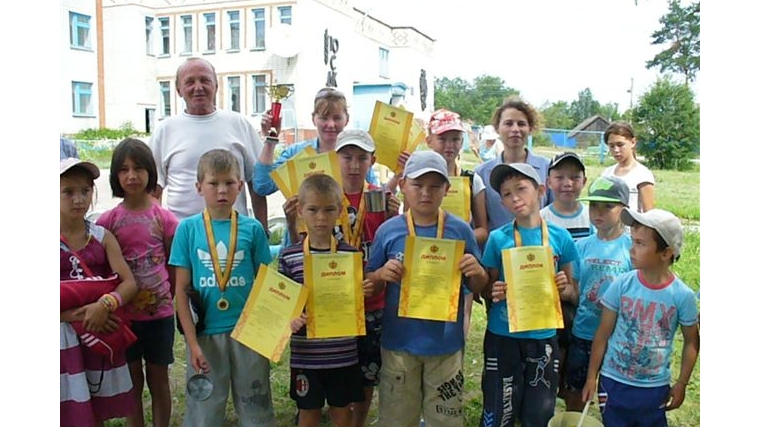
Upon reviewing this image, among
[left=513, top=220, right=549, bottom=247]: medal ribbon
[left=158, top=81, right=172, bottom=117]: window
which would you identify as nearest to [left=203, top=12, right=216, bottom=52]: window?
[left=158, top=81, right=172, bottom=117]: window

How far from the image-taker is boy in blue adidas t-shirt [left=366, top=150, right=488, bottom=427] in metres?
3.03

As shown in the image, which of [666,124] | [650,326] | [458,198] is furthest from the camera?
[666,124]

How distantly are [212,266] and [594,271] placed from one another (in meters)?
1.95

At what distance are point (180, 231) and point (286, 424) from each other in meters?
1.65

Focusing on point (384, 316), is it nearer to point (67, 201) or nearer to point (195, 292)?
point (195, 292)

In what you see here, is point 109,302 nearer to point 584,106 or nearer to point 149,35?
point 149,35

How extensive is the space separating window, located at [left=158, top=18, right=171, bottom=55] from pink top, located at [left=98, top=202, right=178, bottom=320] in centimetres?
2990

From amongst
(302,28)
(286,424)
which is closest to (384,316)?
(286,424)

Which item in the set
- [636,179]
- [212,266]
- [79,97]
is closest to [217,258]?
[212,266]

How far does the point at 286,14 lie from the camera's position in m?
29.3

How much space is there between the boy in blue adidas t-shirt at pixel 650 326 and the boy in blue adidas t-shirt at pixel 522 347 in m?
0.30

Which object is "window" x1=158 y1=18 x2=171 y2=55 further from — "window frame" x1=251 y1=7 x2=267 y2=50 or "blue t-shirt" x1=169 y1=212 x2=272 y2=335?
"blue t-shirt" x1=169 y1=212 x2=272 y2=335

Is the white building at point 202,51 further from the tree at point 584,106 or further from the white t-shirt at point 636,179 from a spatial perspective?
the tree at point 584,106

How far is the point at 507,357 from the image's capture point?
3096mm
